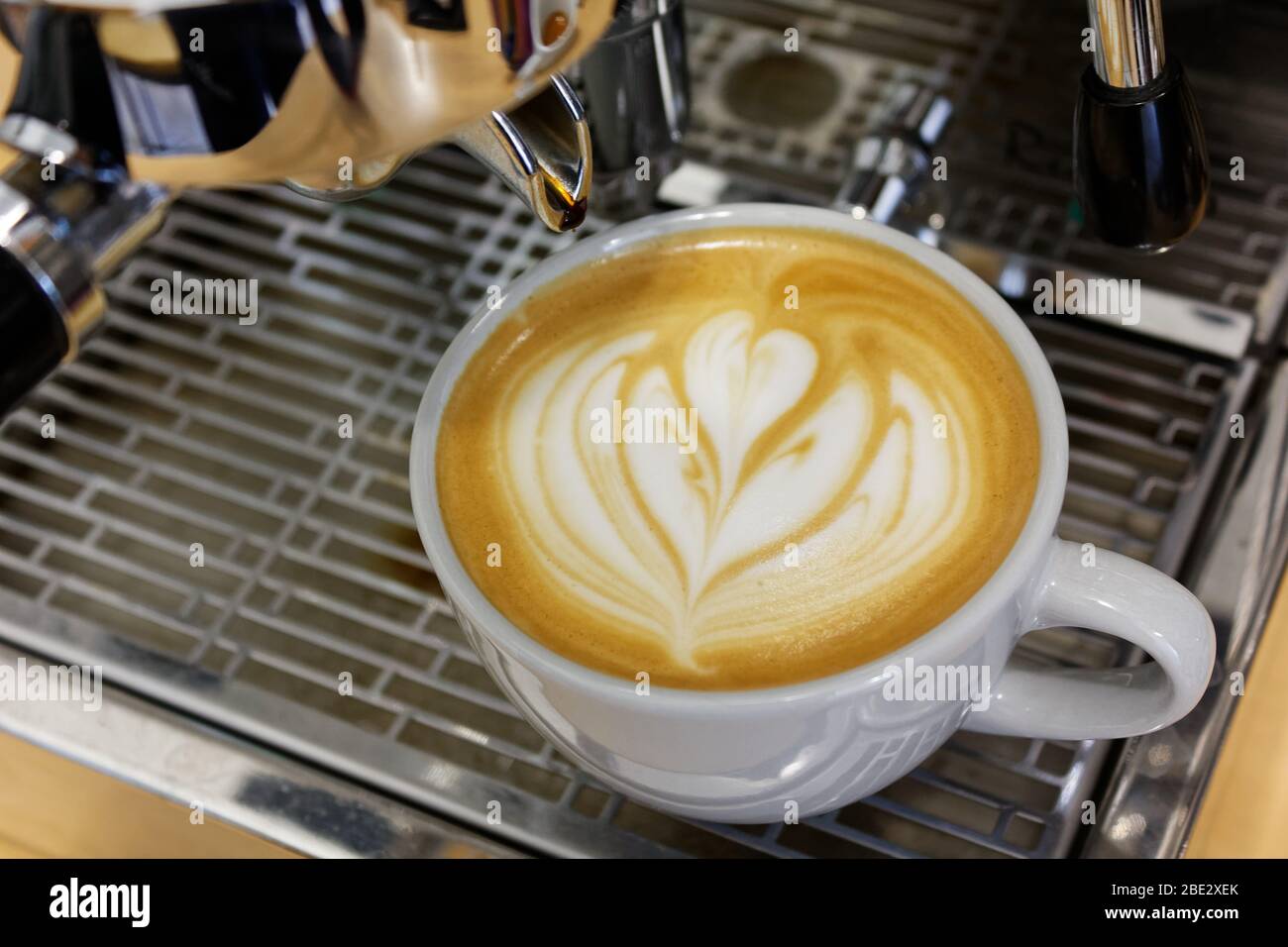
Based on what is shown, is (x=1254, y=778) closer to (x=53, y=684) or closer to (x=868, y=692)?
(x=868, y=692)

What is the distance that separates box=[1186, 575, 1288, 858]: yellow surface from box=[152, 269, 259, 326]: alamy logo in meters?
0.45

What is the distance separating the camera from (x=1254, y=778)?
20.7 inches

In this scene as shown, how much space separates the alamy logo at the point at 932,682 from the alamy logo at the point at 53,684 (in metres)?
0.31

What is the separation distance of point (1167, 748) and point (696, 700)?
20 cm

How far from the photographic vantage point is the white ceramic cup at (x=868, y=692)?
16.6 inches

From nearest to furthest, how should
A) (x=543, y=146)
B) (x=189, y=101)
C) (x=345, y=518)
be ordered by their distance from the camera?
(x=189, y=101) → (x=543, y=146) → (x=345, y=518)

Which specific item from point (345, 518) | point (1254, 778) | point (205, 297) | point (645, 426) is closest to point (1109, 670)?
point (1254, 778)

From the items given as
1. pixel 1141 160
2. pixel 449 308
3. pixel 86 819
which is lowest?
pixel 86 819

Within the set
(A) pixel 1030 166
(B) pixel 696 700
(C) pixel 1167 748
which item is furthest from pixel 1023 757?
(A) pixel 1030 166

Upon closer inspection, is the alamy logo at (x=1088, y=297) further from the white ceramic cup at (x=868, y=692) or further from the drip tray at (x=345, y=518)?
the white ceramic cup at (x=868, y=692)

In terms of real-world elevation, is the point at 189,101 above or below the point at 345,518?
above

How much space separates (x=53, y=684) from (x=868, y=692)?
1.05 feet

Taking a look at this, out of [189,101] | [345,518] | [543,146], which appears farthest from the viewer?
[345,518]

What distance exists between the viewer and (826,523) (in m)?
0.48
